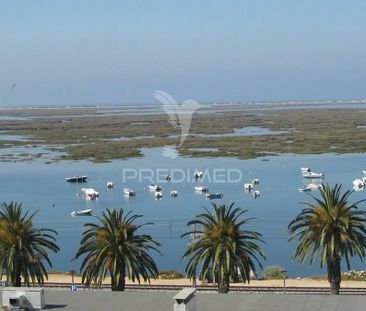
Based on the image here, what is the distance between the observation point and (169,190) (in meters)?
90.4

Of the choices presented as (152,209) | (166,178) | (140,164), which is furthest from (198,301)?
(140,164)

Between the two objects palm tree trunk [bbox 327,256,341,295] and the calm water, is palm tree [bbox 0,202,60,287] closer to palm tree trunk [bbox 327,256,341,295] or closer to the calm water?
palm tree trunk [bbox 327,256,341,295]

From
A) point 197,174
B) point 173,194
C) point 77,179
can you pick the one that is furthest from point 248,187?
point 77,179

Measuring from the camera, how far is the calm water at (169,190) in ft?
191

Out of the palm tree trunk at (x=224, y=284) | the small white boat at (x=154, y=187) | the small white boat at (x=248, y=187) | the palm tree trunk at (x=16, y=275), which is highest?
the small white boat at (x=154, y=187)

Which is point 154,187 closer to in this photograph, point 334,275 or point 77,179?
point 77,179

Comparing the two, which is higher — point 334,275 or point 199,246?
point 199,246

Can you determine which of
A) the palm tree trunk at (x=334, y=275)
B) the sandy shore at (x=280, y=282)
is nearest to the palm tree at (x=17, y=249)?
the sandy shore at (x=280, y=282)

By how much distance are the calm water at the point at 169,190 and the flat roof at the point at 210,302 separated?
22450mm

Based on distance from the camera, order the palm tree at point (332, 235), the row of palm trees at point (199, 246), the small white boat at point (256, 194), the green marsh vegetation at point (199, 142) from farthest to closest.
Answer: the green marsh vegetation at point (199, 142) < the small white boat at point (256, 194) < the palm tree at point (332, 235) < the row of palm trees at point (199, 246)

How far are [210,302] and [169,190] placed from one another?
64318 millimetres

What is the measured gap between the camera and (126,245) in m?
33.3

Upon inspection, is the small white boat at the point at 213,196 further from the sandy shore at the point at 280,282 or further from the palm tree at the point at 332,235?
the palm tree at the point at 332,235
